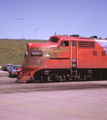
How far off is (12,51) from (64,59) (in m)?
73.7

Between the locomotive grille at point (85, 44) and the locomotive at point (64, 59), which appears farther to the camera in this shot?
the locomotive grille at point (85, 44)

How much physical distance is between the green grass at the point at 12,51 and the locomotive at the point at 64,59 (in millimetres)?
60922

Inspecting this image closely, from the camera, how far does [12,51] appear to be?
9300cm

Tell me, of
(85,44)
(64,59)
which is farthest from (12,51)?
(64,59)

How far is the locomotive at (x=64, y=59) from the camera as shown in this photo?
803 inches

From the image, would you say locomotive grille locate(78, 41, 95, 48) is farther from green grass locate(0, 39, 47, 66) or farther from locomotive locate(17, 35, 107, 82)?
green grass locate(0, 39, 47, 66)

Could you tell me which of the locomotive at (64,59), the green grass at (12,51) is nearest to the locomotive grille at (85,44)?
the locomotive at (64,59)

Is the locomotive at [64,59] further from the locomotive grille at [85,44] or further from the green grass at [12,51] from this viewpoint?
the green grass at [12,51]

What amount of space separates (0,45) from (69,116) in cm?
9271

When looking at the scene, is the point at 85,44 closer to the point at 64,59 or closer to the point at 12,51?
the point at 64,59

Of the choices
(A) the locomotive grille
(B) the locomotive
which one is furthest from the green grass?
(A) the locomotive grille

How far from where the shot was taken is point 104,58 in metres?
23.0

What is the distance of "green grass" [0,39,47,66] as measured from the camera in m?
84.2

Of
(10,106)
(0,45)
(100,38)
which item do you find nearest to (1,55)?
(0,45)
